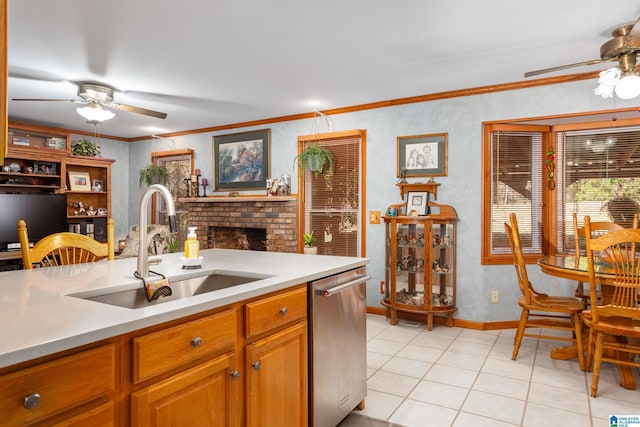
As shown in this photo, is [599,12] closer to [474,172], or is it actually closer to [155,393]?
[474,172]

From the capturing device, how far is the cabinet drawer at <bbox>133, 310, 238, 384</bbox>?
1.12 meters

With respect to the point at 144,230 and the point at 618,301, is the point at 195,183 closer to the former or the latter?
the point at 144,230

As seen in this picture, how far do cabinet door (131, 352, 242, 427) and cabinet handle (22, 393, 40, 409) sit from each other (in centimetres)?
27

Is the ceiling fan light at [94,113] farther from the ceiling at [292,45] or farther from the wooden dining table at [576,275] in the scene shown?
the wooden dining table at [576,275]

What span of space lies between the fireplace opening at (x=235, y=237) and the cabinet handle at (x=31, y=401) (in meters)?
4.78

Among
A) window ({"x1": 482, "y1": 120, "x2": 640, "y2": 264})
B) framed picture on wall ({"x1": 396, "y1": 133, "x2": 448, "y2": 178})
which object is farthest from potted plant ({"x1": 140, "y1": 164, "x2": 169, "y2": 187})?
window ({"x1": 482, "y1": 120, "x2": 640, "y2": 264})

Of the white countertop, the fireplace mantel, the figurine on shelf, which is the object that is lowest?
the white countertop

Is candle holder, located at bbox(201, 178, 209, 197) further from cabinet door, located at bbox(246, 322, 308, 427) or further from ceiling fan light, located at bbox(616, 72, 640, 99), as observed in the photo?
ceiling fan light, located at bbox(616, 72, 640, 99)

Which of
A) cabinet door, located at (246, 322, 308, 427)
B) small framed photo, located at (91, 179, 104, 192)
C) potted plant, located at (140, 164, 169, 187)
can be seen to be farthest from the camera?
potted plant, located at (140, 164, 169, 187)

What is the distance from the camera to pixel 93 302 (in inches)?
50.0

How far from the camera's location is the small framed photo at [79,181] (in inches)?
233

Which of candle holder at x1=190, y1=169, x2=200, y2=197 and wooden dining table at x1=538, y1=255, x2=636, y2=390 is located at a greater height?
candle holder at x1=190, y1=169, x2=200, y2=197

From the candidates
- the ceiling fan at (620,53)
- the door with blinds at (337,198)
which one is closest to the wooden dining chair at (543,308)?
the ceiling fan at (620,53)

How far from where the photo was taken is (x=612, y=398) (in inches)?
98.0
